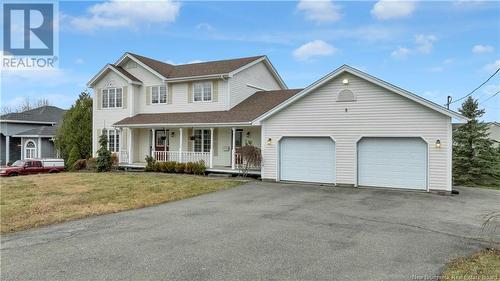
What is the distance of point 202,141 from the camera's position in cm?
2178

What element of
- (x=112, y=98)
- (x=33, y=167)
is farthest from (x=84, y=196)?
(x=33, y=167)

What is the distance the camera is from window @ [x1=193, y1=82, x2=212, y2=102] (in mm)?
22234

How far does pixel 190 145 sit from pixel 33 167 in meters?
11.3

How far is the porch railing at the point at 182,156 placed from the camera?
809 inches

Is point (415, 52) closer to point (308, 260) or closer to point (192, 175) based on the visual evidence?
point (192, 175)

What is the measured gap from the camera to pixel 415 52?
20.0 m

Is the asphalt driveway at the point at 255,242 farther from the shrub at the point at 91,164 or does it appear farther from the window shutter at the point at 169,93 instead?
the shrub at the point at 91,164

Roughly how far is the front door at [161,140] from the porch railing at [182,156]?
3.55 feet

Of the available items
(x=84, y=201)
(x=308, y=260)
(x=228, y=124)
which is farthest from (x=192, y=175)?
(x=308, y=260)

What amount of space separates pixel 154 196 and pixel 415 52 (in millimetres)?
15501

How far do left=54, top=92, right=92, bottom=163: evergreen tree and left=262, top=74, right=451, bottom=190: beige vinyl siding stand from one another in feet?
51.7

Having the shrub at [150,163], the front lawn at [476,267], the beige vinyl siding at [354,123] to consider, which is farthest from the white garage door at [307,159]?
the front lawn at [476,267]

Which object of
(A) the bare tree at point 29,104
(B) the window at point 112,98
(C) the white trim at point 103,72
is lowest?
(B) the window at point 112,98

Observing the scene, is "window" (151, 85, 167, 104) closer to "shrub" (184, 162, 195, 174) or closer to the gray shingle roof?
"shrub" (184, 162, 195, 174)
